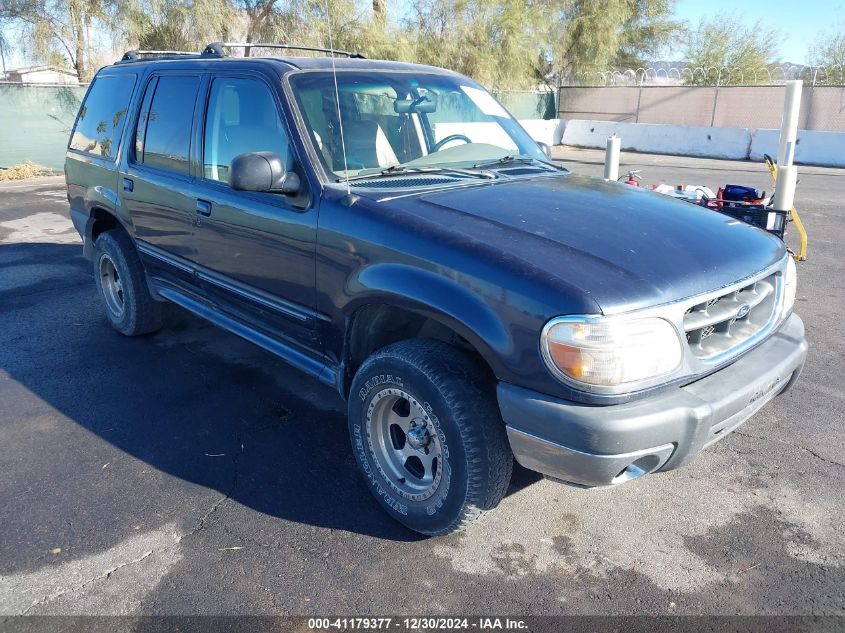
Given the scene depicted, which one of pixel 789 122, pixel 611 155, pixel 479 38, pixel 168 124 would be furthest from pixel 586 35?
pixel 168 124

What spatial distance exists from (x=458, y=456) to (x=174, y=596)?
1.22 m

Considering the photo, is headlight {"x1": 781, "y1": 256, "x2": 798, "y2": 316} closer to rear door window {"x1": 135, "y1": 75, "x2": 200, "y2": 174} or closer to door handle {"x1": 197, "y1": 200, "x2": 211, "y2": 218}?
door handle {"x1": 197, "y1": 200, "x2": 211, "y2": 218}

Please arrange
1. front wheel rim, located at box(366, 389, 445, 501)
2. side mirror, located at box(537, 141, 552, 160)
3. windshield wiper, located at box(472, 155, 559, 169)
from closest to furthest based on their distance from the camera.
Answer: front wheel rim, located at box(366, 389, 445, 501)
windshield wiper, located at box(472, 155, 559, 169)
side mirror, located at box(537, 141, 552, 160)

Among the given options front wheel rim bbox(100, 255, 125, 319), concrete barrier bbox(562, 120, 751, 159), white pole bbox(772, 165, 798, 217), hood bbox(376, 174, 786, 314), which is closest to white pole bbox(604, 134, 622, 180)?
white pole bbox(772, 165, 798, 217)

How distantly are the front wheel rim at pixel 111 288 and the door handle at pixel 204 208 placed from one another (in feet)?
5.96

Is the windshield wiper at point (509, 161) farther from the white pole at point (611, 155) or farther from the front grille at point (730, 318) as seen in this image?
the white pole at point (611, 155)

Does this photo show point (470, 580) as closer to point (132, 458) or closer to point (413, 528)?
point (413, 528)

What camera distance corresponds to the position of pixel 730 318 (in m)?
2.74

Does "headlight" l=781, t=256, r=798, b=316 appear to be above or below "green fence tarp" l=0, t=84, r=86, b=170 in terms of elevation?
below

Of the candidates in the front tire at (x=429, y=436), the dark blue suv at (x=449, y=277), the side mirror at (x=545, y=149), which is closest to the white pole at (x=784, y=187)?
A: the side mirror at (x=545, y=149)

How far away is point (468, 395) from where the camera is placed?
2.66m

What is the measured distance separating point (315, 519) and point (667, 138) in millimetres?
22640

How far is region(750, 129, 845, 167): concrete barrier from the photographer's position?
62.6 ft

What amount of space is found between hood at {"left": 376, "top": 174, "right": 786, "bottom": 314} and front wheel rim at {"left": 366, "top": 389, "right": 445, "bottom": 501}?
2.58 ft
